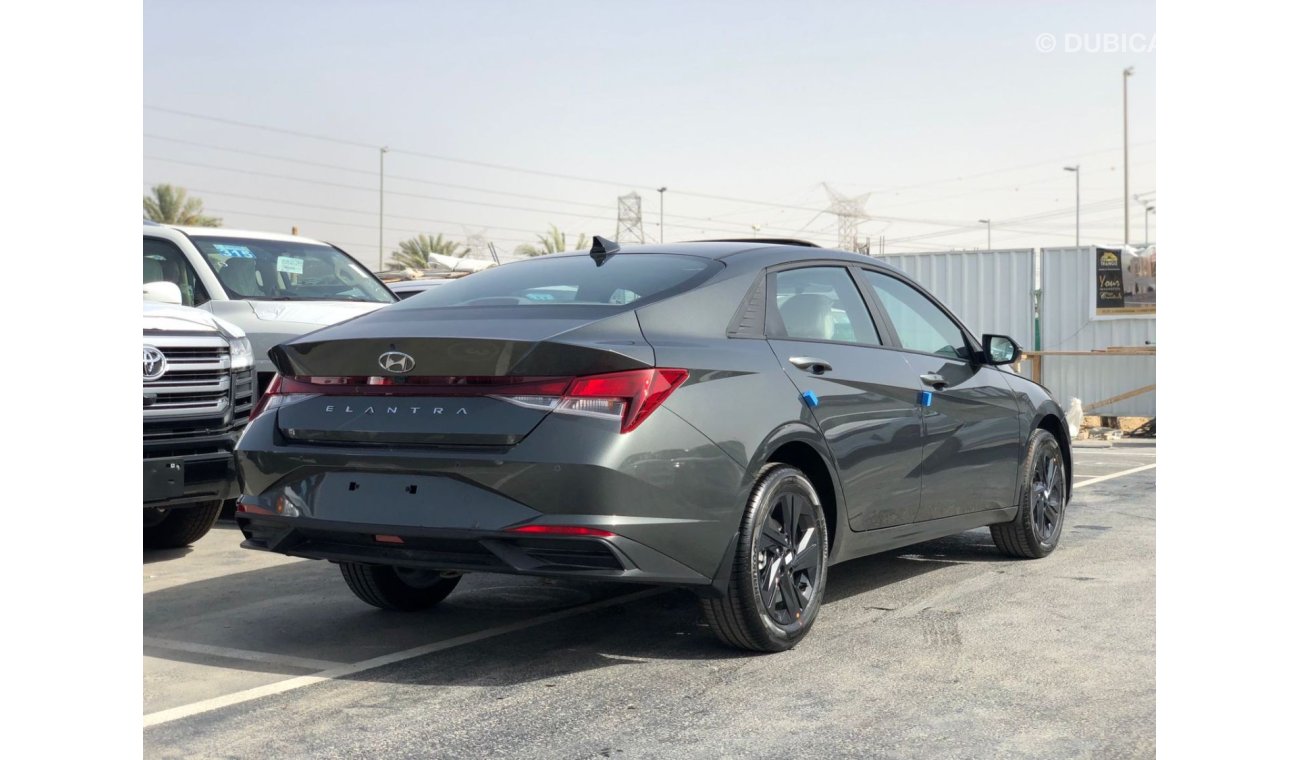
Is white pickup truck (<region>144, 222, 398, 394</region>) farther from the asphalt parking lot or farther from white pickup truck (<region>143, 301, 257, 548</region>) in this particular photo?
the asphalt parking lot

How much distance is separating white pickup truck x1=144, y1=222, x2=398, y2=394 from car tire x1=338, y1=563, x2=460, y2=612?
3446 millimetres

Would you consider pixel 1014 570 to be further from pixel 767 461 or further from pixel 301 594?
pixel 301 594

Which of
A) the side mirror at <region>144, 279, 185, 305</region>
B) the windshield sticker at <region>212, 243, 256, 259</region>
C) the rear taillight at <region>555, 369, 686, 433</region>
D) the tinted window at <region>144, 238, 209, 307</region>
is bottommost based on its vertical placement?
the rear taillight at <region>555, 369, 686, 433</region>

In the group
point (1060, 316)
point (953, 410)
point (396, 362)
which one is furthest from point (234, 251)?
point (1060, 316)

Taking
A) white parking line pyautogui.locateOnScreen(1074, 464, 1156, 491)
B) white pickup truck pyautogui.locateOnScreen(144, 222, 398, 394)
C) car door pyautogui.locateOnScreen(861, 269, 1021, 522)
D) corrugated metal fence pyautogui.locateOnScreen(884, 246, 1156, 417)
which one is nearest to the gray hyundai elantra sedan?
car door pyautogui.locateOnScreen(861, 269, 1021, 522)

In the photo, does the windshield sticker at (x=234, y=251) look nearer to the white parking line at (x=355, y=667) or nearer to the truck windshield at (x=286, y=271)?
the truck windshield at (x=286, y=271)

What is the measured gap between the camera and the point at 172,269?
9617mm

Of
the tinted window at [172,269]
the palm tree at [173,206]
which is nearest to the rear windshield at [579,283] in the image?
the tinted window at [172,269]

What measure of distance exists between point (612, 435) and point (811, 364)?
47.6 inches

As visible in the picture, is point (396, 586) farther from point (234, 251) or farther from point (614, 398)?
point (234, 251)

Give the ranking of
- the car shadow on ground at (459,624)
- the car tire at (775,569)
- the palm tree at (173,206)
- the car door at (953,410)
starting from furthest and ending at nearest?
the palm tree at (173,206), the car door at (953,410), the car shadow on ground at (459,624), the car tire at (775,569)

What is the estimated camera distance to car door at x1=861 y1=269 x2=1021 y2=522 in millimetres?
6145

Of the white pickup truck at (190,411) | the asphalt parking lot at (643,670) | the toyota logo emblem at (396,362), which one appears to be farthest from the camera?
the white pickup truck at (190,411)

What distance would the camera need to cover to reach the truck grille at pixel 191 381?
6.99 meters
